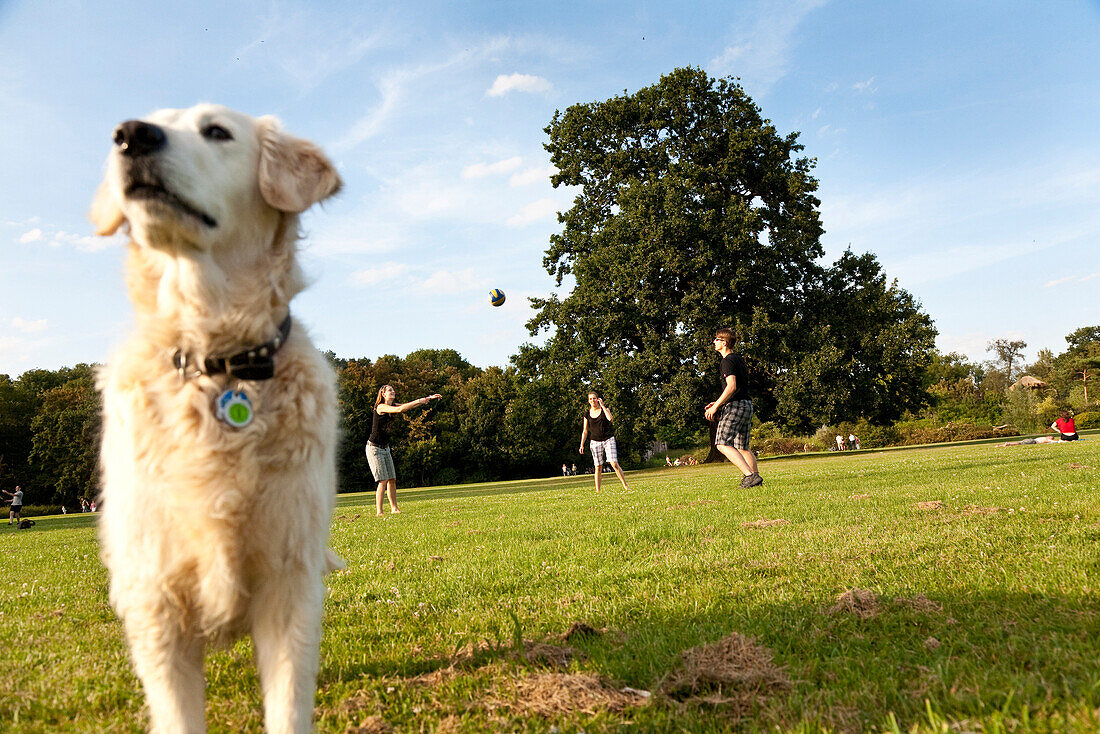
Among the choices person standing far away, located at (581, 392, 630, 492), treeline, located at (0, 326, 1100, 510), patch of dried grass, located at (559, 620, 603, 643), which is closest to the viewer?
patch of dried grass, located at (559, 620, 603, 643)

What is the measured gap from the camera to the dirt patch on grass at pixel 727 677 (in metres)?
2.58

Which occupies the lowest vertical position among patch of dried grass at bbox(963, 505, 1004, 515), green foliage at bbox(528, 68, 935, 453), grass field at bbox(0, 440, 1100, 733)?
patch of dried grass at bbox(963, 505, 1004, 515)

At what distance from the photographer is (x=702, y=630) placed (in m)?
3.44

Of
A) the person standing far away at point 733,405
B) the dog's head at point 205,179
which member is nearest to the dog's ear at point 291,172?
the dog's head at point 205,179

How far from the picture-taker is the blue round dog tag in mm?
2139

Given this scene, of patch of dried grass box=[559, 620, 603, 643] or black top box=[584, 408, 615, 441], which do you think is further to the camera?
black top box=[584, 408, 615, 441]

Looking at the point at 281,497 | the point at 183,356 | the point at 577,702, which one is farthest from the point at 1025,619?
the point at 183,356

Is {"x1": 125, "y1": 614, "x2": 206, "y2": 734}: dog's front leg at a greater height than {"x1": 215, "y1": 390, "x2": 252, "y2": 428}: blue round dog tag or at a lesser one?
lesser

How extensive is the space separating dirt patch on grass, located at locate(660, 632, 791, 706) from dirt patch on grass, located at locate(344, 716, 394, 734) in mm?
1095

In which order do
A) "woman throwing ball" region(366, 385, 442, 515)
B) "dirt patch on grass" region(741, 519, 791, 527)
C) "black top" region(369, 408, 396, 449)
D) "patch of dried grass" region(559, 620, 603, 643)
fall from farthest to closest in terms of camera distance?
"black top" region(369, 408, 396, 449)
"woman throwing ball" region(366, 385, 442, 515)
"dirt patch on grass" region(741, 519, 791, 527)
"patch of dried grass" region(559, 620, 603, 643)

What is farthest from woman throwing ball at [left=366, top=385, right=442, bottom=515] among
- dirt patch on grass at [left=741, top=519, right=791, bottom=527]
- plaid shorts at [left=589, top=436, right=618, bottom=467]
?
dirt patch on grass at [left=741, top=519, right=791, bottom=527]

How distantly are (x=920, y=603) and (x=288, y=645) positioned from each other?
10.7 feet

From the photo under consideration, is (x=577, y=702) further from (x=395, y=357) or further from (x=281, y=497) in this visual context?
(x=395, y=357)

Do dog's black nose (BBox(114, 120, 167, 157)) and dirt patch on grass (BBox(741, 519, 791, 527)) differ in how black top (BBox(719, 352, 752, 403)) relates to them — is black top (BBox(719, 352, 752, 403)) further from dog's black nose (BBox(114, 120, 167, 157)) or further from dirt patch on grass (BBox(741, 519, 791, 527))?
dog's black nose (BBox(114, 120, 167, 157))
